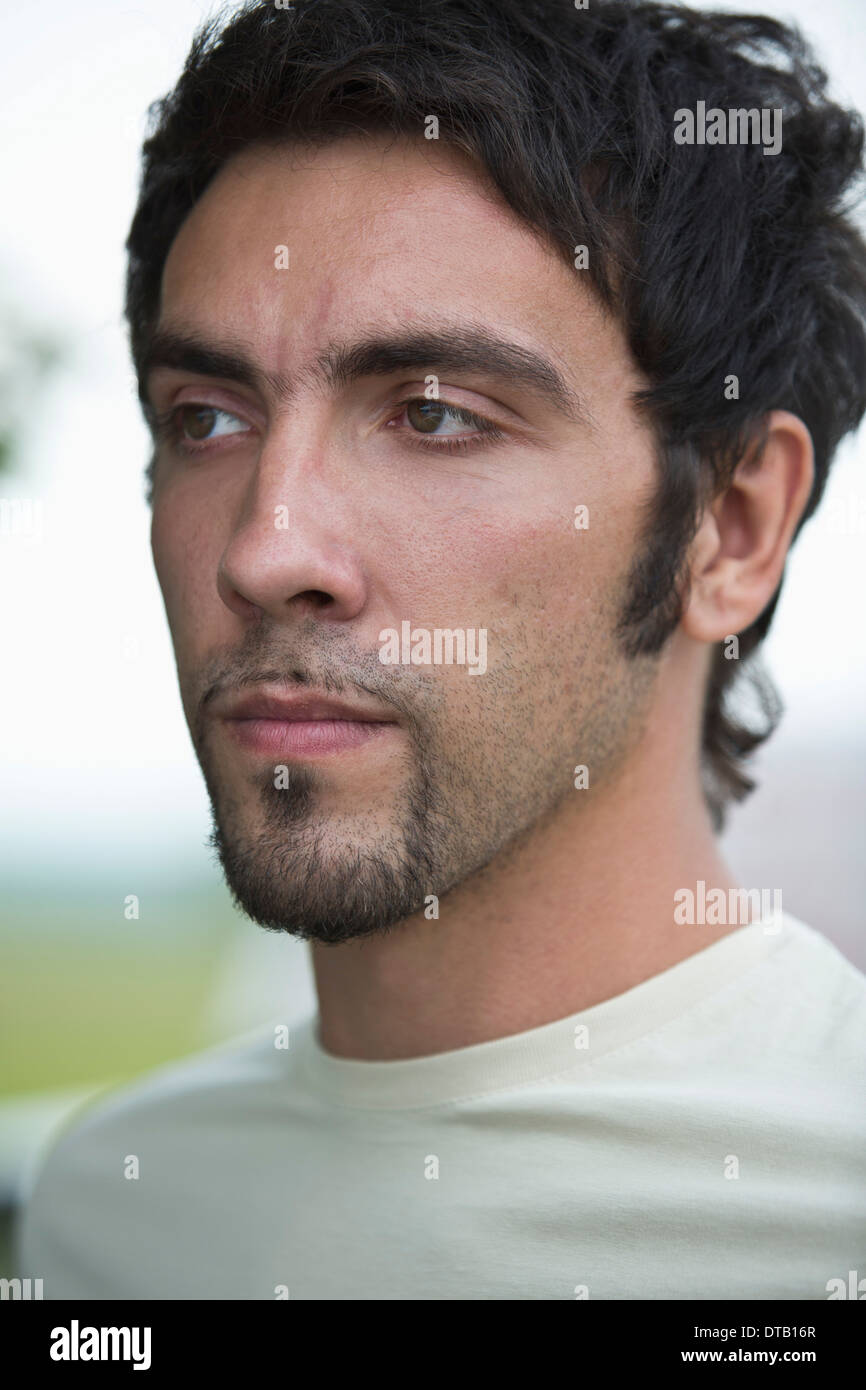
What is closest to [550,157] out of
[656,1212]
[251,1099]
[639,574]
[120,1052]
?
[639,574]

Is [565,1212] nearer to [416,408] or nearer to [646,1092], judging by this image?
[646,1092]

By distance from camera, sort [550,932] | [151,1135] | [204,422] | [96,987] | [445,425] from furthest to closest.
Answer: [96,987] < [151,1135] < [204,422] < [550,932] < [445,425]

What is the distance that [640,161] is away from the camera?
1.97 m

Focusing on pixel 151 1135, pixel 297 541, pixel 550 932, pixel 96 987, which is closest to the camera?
pixel 297 541

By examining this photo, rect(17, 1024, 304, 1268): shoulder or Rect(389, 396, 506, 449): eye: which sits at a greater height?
Rect(389, 396, 506, 449): eye

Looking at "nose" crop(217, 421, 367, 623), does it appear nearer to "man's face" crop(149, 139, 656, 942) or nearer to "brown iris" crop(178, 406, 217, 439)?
"man's face" crop(149, 139, 656, 942)

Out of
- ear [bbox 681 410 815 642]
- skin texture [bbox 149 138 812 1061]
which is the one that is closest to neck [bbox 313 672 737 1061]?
skin texture [bbox 149 138 812 1061]

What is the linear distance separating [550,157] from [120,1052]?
6770 mm

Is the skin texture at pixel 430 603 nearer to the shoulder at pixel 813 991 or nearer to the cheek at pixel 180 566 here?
the cheek at pixel 180 566

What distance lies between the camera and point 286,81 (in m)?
2.01

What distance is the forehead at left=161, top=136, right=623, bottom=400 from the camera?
1.80m

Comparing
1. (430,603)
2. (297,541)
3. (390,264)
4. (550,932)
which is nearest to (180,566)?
(297,541)

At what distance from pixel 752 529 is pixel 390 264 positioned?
2.55 feet

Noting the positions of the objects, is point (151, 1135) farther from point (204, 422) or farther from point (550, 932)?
point (204, 422)
